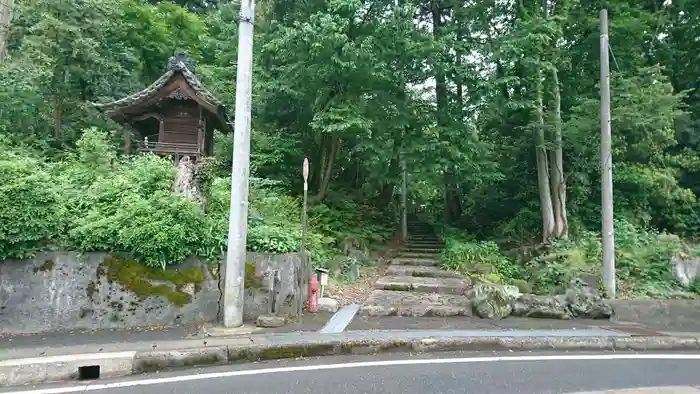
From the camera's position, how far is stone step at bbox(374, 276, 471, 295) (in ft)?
28.8

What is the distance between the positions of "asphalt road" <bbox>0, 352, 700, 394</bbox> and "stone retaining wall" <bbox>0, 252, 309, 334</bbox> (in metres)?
1.78

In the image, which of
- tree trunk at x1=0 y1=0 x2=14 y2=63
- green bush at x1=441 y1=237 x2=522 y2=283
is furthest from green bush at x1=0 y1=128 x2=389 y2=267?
tree trunk at x1=0 y1=0 x2=14 y2=63

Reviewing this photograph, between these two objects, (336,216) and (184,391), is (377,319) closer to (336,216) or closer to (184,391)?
(184,391)

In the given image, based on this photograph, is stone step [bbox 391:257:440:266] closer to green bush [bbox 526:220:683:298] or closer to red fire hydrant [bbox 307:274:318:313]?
green bush [bbox 526:220:683:298]

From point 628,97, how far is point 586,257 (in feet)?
13.8

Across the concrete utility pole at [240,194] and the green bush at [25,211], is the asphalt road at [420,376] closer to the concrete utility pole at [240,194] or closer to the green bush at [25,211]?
the concrete utility pole at [240,194]

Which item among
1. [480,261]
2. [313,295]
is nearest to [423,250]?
[480,261]

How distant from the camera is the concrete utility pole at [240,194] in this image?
19.4 ft

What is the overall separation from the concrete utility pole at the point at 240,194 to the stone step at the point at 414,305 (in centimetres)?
238

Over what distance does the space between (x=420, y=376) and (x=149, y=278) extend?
4287mm

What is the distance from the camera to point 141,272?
6.02 meters

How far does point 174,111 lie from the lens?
11.8 m

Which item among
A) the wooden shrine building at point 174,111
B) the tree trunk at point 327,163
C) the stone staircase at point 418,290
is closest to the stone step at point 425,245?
the stone staircase at point 418,290

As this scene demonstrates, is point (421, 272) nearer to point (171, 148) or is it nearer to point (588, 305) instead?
point (588, 305)
